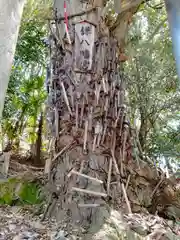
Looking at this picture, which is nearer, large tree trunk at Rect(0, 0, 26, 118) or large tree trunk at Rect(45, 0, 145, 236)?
large tree trunk at Rect(0, 0, 26, 118)

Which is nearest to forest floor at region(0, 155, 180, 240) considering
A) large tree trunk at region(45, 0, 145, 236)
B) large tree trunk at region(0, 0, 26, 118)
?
large tree trunk at region(45, 0, 145, 236)

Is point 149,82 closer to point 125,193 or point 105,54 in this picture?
point 105,54

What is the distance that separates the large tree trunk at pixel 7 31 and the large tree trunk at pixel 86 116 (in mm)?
1096

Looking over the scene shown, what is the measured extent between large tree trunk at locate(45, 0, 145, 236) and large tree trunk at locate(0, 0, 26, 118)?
1096mm

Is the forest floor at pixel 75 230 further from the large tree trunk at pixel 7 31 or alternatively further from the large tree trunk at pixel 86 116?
the large tree trunk at pixel 7 31

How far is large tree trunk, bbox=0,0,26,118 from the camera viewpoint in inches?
29.1

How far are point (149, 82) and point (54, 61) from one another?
7.64ft

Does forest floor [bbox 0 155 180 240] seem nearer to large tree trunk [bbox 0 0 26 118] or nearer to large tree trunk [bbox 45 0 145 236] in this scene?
large tree trunk [bbox 45 0 145 236]

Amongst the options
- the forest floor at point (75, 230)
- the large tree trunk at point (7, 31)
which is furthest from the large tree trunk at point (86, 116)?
the large tree trunk at point (7, 31)

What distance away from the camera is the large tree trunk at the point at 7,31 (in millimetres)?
740

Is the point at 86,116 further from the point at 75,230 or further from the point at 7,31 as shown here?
the point at 7,31

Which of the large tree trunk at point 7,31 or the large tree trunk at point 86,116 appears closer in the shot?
the large tree trunk at point 7,31

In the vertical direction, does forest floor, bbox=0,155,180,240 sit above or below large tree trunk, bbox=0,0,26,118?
below

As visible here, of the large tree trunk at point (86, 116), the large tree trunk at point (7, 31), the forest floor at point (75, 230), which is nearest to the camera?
the large tree trunk at point (7, 31)
